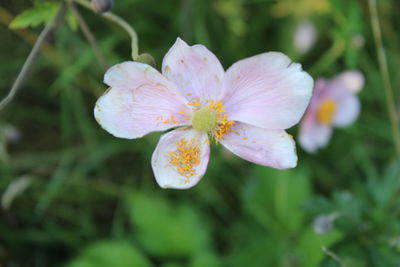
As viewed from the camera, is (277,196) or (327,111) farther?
(277,196)

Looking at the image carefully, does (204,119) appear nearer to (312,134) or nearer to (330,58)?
(312,134)

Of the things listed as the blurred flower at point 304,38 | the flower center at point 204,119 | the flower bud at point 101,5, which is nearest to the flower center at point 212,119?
the flower center at point 204,119

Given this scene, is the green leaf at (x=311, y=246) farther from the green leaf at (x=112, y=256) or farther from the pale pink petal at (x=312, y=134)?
the green leaf at (x=112, y=256)

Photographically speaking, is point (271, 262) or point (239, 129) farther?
point (271, 262)

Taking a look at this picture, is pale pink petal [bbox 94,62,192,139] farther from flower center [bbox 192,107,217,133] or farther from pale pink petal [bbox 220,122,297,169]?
pale pink petal [bbox 220,122,297,169]

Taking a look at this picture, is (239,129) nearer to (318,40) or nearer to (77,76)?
(77,76)

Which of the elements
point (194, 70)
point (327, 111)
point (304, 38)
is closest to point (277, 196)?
point (327, 111)

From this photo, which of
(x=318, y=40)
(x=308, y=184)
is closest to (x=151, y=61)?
(x=308, y=184)
